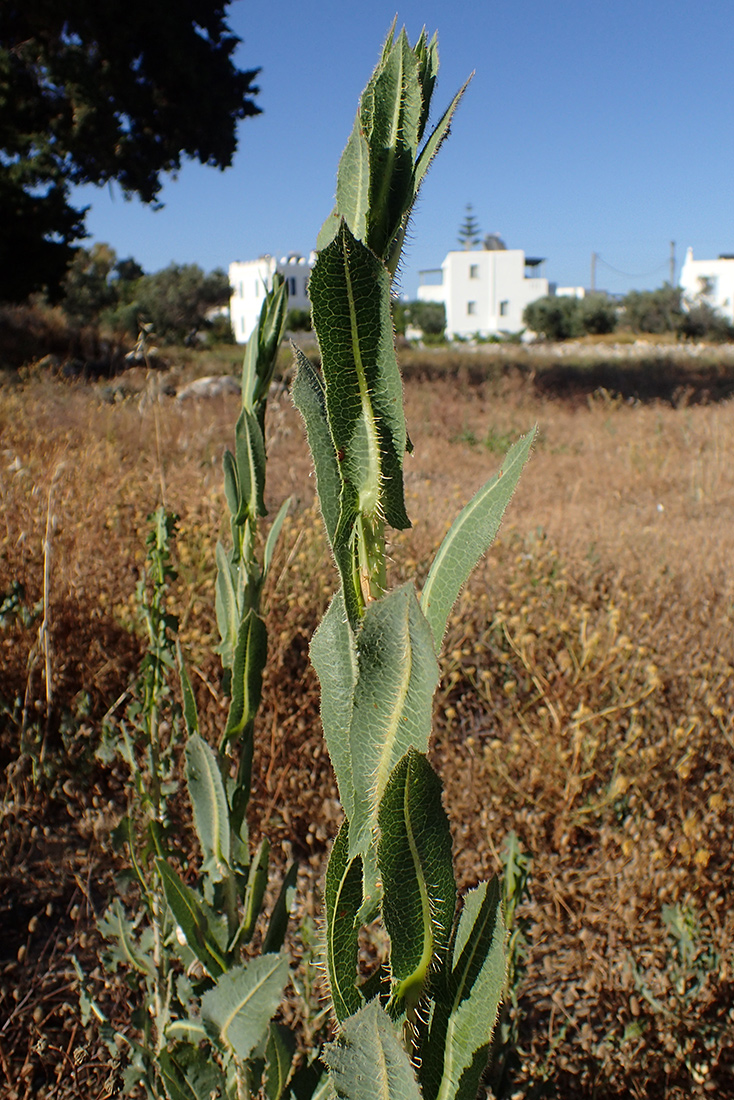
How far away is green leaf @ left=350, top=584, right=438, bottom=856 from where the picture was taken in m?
0.46

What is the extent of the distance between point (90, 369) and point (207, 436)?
768 cm

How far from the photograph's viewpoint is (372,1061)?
0.48 metres

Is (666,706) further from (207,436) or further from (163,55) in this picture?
(163,55)

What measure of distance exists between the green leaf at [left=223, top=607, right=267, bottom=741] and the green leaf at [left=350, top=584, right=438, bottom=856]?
0.53 m

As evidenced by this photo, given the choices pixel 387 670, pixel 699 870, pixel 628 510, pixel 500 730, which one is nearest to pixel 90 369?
pixel 628 510

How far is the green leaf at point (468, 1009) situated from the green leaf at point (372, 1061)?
0.05 m

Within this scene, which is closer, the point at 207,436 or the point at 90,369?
the point at 207,436

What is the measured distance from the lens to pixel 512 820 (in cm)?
233

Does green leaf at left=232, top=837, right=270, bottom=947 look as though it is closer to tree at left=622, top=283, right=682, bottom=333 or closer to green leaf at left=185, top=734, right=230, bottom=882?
green leaf at left=185, top=734, right=230, bottom=882

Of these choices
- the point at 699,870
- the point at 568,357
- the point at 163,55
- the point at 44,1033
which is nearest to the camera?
the point at 44,1033

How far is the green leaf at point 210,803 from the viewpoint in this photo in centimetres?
100

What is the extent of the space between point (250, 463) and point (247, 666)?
0.26 meters

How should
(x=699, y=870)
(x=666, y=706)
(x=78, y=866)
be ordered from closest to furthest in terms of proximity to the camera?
1. (x=699, y=870)
2. (x=78, y=866)
3. (x=666, y=706)

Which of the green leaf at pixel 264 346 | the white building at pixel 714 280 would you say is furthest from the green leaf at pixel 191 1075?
the white building at pixel 714 280
